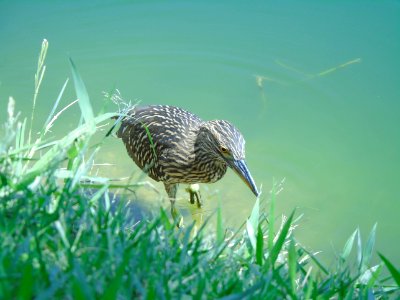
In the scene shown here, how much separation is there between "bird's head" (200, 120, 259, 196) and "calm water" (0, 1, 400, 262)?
961 millimetres

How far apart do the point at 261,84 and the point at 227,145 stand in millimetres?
2841

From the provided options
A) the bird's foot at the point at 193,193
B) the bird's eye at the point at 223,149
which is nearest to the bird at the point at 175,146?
the bird's eye at the point at 223,149

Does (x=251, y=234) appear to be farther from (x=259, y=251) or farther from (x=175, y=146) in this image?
(x=175, y=146)

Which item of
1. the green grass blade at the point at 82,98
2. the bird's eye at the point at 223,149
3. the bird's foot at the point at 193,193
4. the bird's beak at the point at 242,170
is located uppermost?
the green grass blade at the point at 82,98

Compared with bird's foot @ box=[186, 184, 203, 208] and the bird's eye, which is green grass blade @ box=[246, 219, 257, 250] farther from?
bird's foot @ box=[186, 184, 203, 208]

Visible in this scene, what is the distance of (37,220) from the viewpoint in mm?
2135

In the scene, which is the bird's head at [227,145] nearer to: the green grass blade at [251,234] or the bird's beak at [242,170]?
the bird's beak at [242,170]

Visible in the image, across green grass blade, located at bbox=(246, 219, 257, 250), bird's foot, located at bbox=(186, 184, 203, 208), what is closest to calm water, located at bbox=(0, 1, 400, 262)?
bird's foot, located at bbox=(186, 184, 203, 208)

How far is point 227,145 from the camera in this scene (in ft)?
16.0

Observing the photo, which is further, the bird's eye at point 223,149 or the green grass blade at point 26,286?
the bird's eye at point 223,149

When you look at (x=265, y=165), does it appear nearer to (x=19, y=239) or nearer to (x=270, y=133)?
(x=270, y=133)

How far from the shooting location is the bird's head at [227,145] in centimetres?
474

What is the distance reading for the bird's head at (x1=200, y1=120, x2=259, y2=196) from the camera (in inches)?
187

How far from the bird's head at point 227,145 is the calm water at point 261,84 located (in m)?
0.96
